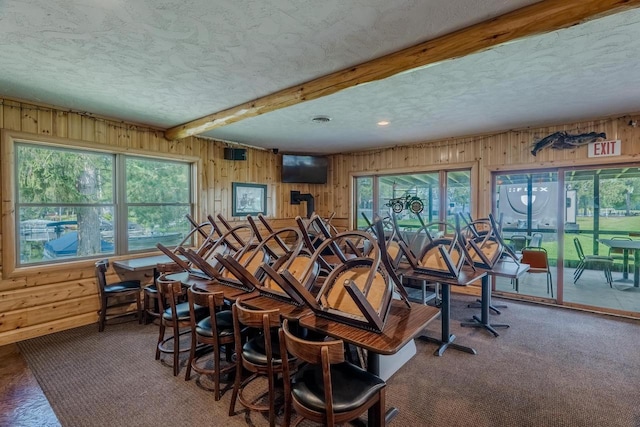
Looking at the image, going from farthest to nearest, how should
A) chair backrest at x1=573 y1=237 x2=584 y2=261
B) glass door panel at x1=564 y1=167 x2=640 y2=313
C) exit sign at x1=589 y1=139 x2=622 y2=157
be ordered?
1. chair backrest at x1=573 y1=237 x2=584 y2=261
2. glass door panel at x1=564 y1=167 x2=640 y2=313
3. exit sign at x1=589 y1=139 x2=622 y2=157

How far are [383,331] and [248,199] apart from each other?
15.6 ft

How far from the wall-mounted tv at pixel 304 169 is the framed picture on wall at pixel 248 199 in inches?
24.0

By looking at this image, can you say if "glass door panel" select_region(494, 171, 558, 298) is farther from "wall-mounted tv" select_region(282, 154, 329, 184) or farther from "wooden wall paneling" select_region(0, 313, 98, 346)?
"wooden wall paneling" select_region(0, 313, 98, 346)

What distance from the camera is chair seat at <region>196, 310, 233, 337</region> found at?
2498 mm

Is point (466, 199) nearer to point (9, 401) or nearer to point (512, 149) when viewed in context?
point (512, 149)

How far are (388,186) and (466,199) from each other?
5.07 ft

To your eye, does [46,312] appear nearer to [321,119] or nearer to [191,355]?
[191,355]

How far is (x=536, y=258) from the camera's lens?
15.4 feet

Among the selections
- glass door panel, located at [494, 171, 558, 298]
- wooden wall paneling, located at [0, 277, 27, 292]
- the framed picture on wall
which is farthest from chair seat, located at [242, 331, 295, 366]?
glass door panel, located at [494, 171, 558, 298]

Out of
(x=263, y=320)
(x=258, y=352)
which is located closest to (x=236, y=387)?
(x=258, y=352)

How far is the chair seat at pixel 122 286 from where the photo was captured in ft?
12.5

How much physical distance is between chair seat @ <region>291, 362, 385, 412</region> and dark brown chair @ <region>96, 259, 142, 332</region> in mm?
3064

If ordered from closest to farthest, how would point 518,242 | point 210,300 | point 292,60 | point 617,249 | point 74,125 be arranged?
point 210,300 → point 292,60 → point 74,125 → point 617,249 → point 518,242

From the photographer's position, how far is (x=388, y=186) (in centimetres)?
645
